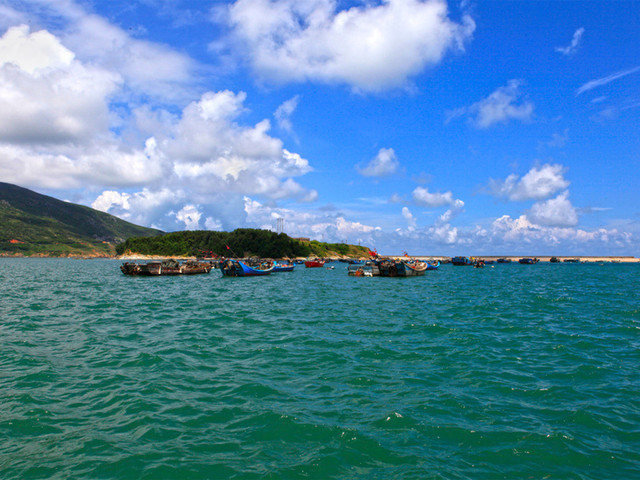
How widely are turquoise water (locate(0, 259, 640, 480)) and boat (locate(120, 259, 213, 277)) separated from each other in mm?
57861

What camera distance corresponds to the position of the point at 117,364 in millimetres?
15023

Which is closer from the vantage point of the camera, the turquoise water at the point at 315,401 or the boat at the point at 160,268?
the turquoise water at the point at 315,401

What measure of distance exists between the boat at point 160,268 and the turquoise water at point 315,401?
5786 cm

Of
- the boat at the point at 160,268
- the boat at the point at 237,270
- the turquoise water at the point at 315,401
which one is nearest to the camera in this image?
the turquoise water at the point at 315,401

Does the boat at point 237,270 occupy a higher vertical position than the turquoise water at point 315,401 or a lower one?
higher

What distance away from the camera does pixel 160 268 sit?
271ft

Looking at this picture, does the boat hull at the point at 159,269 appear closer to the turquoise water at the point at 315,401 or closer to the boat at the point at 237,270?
the boat at the point at 237,270

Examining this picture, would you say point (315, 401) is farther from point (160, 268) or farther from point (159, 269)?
point (160, 268)

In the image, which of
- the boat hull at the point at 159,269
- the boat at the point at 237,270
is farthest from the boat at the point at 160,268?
the boat at the point at 237,270

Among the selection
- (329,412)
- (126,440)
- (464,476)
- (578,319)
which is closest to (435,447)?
(464,476)

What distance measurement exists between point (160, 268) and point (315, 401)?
261 ft

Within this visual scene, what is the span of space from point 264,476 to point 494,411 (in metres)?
7.23

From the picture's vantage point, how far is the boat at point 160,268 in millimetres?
78500

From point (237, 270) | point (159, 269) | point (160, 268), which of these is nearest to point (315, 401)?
point (237, 270)
